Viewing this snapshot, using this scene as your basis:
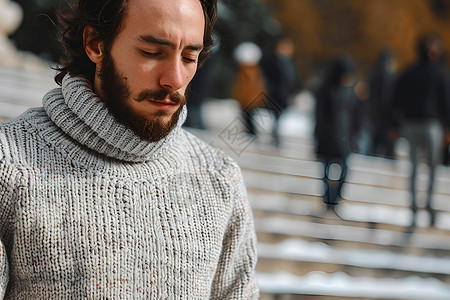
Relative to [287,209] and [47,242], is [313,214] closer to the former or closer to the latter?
[287,209]

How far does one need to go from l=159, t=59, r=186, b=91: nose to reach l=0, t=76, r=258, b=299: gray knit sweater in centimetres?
13

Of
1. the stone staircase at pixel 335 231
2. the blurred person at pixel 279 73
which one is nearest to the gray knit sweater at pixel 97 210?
the stone staircase at pixel 335 231

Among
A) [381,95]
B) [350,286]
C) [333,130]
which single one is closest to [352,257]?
[333,130]

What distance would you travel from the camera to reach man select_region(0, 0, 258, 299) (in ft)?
4.33

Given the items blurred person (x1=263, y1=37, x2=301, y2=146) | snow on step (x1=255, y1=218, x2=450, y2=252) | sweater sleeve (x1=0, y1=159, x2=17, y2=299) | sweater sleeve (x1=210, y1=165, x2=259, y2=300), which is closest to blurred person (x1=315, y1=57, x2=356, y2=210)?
snow on step (x1=255, y1=218, x2=450, y2=252)

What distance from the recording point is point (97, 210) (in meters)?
1.37

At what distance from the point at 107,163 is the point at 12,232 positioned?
0.24 m

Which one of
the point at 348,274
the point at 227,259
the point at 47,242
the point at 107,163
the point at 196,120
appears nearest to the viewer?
the point at 47,242

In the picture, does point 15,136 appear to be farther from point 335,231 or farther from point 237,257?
point 335,231

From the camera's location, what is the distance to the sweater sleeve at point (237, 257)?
1.58 meters

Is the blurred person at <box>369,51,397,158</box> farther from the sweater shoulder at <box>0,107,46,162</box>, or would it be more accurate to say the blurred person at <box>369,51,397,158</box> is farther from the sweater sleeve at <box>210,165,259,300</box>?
the sweater shoulder at <box>0,107,46,162</box>

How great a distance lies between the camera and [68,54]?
151cm

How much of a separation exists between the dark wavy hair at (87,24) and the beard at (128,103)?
0.06 metres

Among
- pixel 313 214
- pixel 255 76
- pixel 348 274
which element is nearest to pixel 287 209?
pixel 313 214
